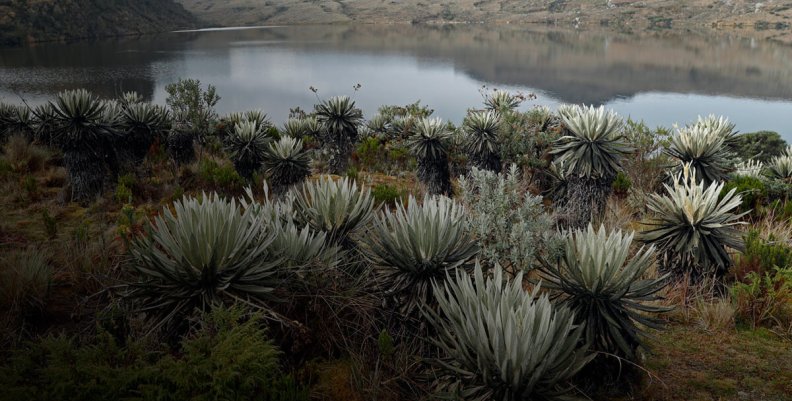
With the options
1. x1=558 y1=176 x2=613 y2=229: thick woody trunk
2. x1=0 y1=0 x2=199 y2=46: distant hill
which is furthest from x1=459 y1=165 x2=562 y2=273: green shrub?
x1=0 y1=0 x2=199 y2=46: distant hill

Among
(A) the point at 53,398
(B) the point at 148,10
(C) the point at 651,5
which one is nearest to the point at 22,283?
(A) the point at 53,398

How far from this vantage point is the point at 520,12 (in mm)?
116000

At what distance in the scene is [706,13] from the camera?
289 ft

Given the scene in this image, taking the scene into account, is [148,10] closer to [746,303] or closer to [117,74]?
[117,74]

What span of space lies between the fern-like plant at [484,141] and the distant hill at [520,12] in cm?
7641

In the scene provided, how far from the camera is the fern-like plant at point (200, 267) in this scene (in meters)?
2.84

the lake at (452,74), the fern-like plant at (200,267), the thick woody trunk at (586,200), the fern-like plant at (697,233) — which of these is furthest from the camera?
the lake at (452,74)

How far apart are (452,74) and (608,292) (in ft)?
124

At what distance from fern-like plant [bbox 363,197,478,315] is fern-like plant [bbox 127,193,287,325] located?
758 millimetres

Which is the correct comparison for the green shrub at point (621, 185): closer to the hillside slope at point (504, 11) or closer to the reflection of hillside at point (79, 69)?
the reflection of hillside at point (79, 69)

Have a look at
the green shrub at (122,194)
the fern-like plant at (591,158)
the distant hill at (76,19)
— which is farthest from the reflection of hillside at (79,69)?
the fern-like plant at (591,158)

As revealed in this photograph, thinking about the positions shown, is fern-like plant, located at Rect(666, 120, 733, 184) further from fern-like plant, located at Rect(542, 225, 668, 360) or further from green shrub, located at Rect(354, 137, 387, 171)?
green shrub, located at Rect(354, 137, 387, 171)

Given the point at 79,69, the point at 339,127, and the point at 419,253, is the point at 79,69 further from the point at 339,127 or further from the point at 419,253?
the point at 419,253

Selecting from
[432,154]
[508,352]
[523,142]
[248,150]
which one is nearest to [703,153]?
[523,142]
